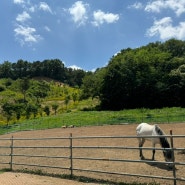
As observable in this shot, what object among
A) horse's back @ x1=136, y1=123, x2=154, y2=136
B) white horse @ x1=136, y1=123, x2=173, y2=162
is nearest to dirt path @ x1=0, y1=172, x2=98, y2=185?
white horse @ x1=136, y1=123, x2=173, y2=162

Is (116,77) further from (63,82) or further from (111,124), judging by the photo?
(63,82)

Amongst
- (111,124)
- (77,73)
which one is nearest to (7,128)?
(111,124)

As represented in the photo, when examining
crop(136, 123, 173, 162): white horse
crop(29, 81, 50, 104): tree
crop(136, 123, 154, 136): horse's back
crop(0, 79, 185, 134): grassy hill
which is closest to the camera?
crop(136, 123, 173, 162): white horse

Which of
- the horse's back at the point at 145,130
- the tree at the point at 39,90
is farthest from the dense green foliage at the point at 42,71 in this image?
the horse's back at the point at 145,130

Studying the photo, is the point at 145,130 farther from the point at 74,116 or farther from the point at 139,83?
the point at 139,83

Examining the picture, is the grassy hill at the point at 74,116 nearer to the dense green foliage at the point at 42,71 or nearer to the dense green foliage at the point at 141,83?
the dense green foliage at the point at 141,83

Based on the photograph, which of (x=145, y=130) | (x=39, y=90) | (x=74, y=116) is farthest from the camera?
(x=39, y=90)

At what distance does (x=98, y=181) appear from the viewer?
29.4 feet

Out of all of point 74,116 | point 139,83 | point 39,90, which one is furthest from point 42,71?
point 74,116

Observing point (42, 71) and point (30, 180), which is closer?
point (30, 180)

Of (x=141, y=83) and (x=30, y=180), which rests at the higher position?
(x=141, y=83)

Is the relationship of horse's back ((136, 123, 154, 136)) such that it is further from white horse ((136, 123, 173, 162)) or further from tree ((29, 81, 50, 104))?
tree ((29, 81, 50, 104))

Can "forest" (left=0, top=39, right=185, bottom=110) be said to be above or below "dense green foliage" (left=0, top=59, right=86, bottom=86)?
below

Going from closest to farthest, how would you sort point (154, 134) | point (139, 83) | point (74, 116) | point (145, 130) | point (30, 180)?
point (30, 180), point (154, 134), point (145, 130), point (74, 116), point (139, 83)
